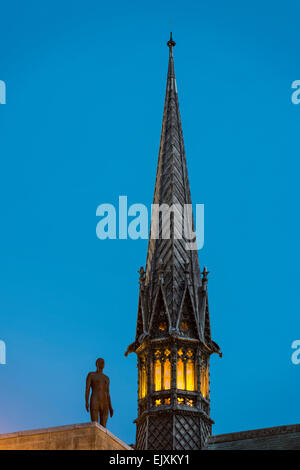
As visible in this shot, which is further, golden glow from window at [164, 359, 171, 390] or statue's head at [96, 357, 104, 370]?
golden glow from window at [164, 359, 171, 390]

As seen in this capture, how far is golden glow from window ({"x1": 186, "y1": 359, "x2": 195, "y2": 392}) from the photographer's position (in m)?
64.7

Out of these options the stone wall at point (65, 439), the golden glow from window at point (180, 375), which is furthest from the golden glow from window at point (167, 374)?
the stone wall at point (65, 439)

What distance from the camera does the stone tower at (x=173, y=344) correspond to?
6334cm

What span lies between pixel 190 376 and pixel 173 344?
2327 millimetres

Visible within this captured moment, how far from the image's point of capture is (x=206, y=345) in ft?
219

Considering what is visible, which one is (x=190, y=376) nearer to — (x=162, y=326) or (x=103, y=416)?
(x=162, y=326)

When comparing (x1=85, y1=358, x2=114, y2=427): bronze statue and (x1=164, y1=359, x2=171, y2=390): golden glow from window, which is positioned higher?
(x1=164, y1=359, x2=171, y2=390): golden glow from window

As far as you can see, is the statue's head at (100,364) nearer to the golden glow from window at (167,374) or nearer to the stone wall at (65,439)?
the stone wall at (65,439)

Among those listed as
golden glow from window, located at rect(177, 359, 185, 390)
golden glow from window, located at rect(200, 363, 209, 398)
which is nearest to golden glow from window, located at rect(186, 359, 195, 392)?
golden glow from window, located at rect(177, 359, 185, 390)

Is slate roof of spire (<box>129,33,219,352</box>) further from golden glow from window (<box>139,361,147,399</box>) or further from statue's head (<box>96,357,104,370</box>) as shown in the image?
statue's head (<box>96,357,104,370</box>)

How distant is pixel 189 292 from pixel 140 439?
10257 millimetres

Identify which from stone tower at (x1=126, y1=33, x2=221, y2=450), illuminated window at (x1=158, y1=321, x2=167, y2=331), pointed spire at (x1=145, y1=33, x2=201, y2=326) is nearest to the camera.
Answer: stone tower at (x1=126, y1=33, x2=221, y2=450)

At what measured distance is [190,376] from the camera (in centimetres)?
6506
